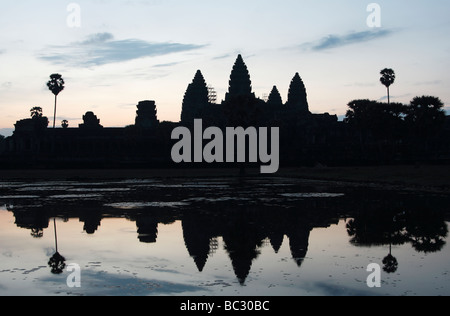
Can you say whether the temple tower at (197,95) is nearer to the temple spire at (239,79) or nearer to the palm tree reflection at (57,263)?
the temple spire at (239,79)

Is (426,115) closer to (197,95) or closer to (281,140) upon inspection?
(281,140)

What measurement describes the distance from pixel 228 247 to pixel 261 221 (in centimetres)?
559

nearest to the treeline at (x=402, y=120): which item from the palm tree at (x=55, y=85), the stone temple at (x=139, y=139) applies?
the stone temple at (x=139, y=139)

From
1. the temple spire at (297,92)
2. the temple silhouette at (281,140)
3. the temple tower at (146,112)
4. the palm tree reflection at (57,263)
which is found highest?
the temple spire at (297,92)

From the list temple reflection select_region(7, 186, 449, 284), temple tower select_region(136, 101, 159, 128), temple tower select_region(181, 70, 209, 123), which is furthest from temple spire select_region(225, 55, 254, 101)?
temple reflection select_region(7, 186, 449, 284)

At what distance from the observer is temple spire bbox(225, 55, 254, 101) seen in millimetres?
170000

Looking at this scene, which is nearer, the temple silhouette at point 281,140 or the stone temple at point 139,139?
the temple silhouette at point 281,140

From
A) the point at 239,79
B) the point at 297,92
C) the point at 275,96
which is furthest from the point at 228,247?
the point at 275,96

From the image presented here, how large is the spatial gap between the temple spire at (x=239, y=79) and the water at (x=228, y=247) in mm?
143296

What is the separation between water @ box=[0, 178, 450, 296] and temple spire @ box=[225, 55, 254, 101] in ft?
470

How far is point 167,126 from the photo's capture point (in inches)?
4562

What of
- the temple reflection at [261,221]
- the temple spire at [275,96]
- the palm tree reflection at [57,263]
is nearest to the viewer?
the palm tree reflection at [57,263]

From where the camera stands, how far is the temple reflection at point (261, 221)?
15367 mm

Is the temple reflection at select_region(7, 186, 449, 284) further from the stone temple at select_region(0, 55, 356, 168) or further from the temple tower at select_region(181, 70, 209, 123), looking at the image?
the temple tower at select_region(181, 70, 209, 123)
